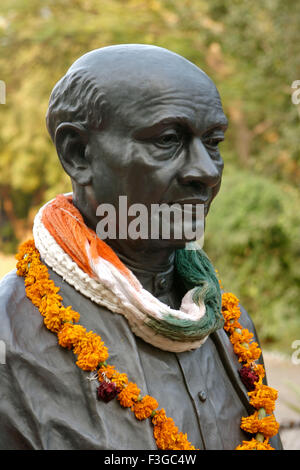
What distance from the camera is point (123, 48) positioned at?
194 centimetres

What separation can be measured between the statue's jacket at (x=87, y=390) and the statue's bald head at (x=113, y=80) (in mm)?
521

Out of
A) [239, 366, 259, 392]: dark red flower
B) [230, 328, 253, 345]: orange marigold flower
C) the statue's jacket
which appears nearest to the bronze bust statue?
the statue's jacket

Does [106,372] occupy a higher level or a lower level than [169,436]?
higher

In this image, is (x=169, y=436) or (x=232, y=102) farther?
(x=232, y=102)

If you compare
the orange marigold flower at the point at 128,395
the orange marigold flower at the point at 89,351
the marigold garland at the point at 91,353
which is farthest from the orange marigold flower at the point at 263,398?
the orange marigold flower at the point at 89,351

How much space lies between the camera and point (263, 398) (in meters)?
2.11

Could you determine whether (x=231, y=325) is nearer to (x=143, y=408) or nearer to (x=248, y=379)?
(x=248, y=379)

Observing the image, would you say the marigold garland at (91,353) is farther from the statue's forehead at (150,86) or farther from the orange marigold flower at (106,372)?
the statue's forehead at (150,86)

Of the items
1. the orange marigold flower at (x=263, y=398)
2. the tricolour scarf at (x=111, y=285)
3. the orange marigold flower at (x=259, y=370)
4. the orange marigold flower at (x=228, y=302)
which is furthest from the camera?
the orange marigold flower at (x=228, y=302)

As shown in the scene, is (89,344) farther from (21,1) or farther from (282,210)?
(21,1)

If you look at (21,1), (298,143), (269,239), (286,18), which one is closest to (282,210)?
(269,239)

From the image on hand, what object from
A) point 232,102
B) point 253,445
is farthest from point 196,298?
point 232,102

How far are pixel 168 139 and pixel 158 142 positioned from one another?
4 cm

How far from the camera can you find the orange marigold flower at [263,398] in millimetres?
2100
